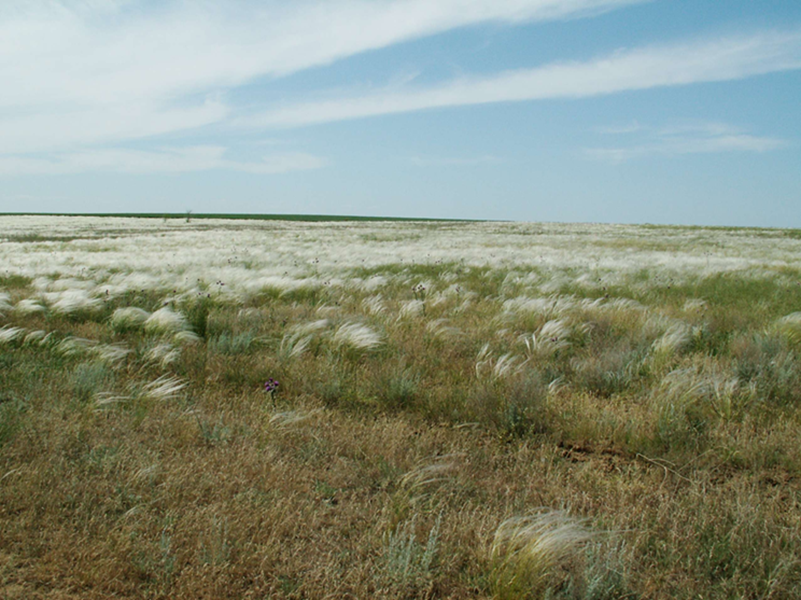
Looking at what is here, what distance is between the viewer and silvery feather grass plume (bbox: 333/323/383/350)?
540 centimetres

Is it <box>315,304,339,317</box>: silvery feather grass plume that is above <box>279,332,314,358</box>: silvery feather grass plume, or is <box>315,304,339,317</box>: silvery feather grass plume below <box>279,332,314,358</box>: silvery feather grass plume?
above

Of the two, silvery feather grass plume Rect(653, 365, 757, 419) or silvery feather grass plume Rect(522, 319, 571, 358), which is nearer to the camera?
silvery feather grass plume Rect(653, 365, 757, 419)

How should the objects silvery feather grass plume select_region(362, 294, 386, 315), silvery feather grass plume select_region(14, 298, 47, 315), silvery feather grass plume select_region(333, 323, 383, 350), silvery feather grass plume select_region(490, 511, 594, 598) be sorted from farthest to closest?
silvery feather grass plume select_region(362, 294, 386, 315) → silvery feather grass plume select_region(14, 298, 47, 315) → silvery feather grass plume select_region(333, 323, 383, 350) → silvery feather grass plume select_region(490, 511, 594, 598)

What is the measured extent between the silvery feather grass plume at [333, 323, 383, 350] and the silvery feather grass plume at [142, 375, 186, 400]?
1705 mm

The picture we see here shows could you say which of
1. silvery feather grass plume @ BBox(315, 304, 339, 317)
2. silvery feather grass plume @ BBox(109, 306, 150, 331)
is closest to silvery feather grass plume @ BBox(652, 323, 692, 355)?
silvery feather grass plume @ BBox(315, 304, 339, 317)

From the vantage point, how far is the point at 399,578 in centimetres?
215

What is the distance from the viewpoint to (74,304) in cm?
703

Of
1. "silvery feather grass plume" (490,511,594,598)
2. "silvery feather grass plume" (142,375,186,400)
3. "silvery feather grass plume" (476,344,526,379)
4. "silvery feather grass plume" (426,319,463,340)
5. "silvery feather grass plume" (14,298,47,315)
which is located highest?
"silvery feather grass plume" (14,298,47,315)

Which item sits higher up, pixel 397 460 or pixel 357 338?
pixel 357 338

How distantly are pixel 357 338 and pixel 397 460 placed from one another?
249cm

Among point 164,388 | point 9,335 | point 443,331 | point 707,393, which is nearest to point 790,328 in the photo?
point 707,393

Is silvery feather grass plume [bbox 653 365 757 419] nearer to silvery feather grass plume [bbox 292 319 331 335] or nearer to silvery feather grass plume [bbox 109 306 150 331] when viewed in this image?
silvery feather grass plume [bbox 292 319 331 335]

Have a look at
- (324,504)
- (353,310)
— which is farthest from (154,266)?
(324,504)

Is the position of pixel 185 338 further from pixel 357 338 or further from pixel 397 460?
pixel 397 460
